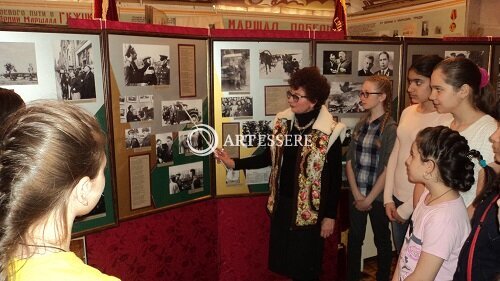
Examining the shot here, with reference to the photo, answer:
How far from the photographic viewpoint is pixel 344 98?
3.25 metres

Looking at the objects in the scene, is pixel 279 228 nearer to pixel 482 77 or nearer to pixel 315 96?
pixel 315 96

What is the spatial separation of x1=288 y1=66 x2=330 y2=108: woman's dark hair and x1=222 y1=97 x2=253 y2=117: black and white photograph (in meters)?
0.51

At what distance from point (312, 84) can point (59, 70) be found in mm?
1492

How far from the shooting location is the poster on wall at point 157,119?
244 cm

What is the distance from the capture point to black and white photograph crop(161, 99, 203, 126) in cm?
266

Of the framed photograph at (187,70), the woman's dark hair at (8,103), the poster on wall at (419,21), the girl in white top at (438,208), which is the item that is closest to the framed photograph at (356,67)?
the framed photograph at (187,70)

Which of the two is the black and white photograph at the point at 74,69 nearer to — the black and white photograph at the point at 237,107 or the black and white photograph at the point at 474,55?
the black and white photograph at the point at 237,107

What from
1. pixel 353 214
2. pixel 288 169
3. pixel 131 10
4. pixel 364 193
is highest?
pixel 131 10

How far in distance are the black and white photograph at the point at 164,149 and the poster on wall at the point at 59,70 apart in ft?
1.21

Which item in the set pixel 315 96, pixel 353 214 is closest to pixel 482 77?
pixel 315 96

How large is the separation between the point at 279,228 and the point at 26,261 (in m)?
1.97

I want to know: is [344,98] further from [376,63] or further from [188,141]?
[188,141]

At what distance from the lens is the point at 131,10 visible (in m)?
5.62

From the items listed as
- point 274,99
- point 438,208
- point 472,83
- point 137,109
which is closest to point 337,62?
point 274,99
